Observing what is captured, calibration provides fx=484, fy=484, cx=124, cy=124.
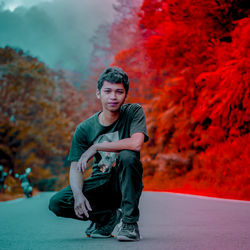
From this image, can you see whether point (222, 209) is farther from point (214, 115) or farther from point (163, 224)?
point (214, 115)

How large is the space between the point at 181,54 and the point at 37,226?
10.9 meters

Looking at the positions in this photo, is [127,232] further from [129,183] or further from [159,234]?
[159,234]

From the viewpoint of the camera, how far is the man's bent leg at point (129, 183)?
4.30 metres

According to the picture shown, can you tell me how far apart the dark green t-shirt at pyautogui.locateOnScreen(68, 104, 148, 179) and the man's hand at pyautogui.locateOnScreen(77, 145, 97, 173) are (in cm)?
10

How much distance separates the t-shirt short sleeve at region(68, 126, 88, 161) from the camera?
4.71 metres

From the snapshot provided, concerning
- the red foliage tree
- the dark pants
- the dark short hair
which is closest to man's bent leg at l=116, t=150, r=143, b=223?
the dark pants

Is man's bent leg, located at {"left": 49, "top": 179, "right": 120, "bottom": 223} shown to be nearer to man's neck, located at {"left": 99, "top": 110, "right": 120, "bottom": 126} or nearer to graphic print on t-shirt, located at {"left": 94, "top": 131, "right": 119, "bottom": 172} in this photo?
graphic print on t-shirt, located at {"left": 94, "top": 131, "right": 119, "bottom": 172}

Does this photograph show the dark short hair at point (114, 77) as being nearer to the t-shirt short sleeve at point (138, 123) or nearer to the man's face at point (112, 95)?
the man's face at point (112, 95)

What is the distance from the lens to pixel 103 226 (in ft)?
15.8

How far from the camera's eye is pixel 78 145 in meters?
4.76

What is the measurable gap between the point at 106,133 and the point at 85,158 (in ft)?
1.11

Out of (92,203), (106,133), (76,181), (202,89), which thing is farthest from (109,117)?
(202,89)

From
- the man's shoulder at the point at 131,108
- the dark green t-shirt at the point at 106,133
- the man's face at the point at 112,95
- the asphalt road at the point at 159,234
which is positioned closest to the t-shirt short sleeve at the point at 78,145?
the dark green t-shirt at the point at 106,133

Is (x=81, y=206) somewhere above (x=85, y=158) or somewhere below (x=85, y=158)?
below
